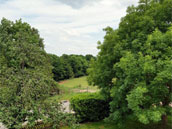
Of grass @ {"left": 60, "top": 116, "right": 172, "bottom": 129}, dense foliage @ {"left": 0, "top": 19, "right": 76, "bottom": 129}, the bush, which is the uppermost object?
dense foliage @ {"left": 0, "top": 19, "right": 76, "bottom": 129}

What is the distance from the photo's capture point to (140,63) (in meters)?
6.18

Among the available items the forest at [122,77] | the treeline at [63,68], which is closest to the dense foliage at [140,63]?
the forest at [122,77]

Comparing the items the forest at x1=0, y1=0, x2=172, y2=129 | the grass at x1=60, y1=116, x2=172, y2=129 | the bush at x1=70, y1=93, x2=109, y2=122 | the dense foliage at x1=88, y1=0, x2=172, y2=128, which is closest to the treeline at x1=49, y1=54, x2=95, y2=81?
the bush at x1=70, y1=93, x2=109, y2=122

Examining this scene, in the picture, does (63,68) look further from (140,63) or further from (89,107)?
(140,63)

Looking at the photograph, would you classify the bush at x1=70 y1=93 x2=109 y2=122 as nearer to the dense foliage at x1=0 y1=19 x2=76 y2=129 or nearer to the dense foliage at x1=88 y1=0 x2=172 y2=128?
the dense foliage at x1=88 y1=0 x2=172 y2=128

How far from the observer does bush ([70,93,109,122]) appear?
1080cm

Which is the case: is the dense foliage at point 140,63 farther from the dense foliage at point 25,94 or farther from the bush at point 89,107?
→ the dense foliage at point 25,94

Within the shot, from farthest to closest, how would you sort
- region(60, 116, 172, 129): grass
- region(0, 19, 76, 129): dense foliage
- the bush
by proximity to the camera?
the bush → region(60, 116, 172, 129): grass → region(0, 19, 76, 129): dense foliage

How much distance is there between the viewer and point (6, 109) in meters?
6.19

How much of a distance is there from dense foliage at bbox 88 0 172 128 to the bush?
2258 mm

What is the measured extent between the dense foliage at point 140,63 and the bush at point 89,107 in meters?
2.26

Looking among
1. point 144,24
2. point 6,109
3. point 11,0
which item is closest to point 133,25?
point 144,24

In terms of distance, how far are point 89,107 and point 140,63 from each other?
6.28 metres

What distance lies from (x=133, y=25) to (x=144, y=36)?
112 centimetres
